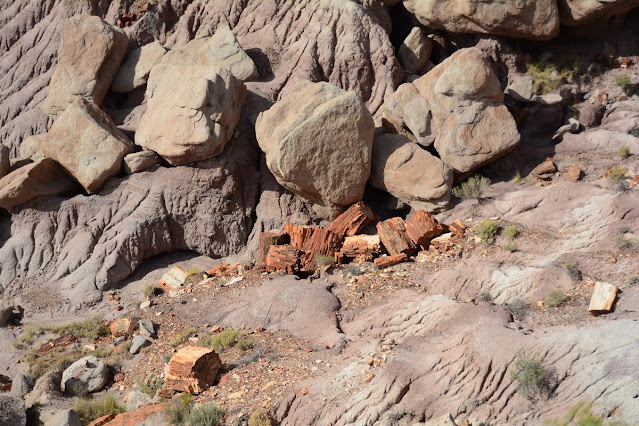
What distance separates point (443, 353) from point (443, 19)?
32.4 feet

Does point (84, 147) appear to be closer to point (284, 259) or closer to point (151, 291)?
point (151, 291)

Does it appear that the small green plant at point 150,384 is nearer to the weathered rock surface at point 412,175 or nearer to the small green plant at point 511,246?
the small green plant at point 511,246

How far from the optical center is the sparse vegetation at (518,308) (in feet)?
25.7

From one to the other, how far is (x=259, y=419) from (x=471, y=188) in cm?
719

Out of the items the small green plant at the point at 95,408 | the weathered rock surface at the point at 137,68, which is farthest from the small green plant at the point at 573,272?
the weathered rock surface at the point at 137,68

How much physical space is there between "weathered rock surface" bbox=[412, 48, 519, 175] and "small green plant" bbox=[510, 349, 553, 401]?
6.26 metres

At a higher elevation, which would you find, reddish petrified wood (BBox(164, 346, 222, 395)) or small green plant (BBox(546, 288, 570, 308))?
small green plant (BBox(546, 288, 570, 308))

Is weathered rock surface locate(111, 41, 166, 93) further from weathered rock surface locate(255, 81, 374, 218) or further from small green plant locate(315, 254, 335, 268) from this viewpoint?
small green plant locate(315, 254, 335, 268)

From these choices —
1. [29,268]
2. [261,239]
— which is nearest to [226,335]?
[261,239]

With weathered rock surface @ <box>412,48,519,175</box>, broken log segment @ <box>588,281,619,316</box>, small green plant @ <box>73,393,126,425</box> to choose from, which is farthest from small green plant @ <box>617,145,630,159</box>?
small green plant @ <box>73,393,126,425</box>

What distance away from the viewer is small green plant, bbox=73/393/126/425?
7617 mm

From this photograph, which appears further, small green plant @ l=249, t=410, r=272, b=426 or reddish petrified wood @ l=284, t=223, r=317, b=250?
reddish petrified wood @ l=284, t=223, r=317, b=250

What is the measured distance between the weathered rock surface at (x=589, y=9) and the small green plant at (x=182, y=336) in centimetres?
1170

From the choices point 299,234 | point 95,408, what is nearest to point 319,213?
point 299,234
